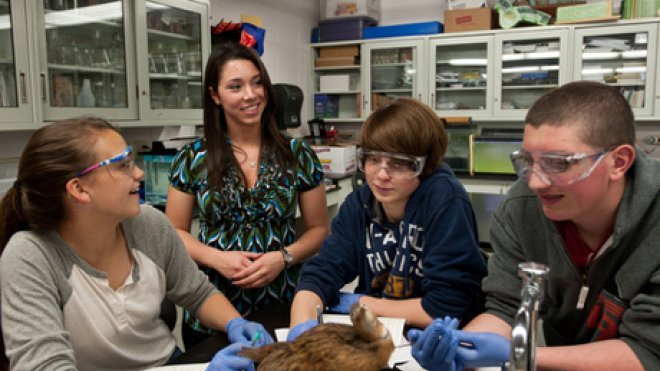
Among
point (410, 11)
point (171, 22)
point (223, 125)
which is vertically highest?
point (410, 11)

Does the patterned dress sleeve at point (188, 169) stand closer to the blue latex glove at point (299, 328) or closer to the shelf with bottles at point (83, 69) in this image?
the blue latex glove at point (299, 328)

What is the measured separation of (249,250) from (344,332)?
94 centimetres

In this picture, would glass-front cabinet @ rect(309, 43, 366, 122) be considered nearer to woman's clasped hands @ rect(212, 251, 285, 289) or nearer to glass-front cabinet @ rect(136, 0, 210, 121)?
Result: glass-front cabinet @ rect(136, 0, 210, 121)

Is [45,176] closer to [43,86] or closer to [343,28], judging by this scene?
[43,86]

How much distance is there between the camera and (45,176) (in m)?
1.15

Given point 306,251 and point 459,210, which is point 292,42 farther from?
point 459,210

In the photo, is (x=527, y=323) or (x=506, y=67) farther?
(x=506, y=67)

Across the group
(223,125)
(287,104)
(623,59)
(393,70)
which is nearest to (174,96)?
(287,104)

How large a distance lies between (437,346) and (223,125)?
1119 millimetres

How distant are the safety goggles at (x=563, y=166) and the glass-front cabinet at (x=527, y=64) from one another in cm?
369

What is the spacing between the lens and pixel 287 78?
5035mm

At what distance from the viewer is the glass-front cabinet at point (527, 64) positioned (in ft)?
14.4

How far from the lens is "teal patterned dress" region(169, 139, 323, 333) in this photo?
5.53 feet

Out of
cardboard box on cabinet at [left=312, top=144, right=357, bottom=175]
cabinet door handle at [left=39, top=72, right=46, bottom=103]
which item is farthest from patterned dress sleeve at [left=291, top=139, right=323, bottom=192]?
cardboard box on cabinet at [left=312, top=144, right=357, bottom=175]
